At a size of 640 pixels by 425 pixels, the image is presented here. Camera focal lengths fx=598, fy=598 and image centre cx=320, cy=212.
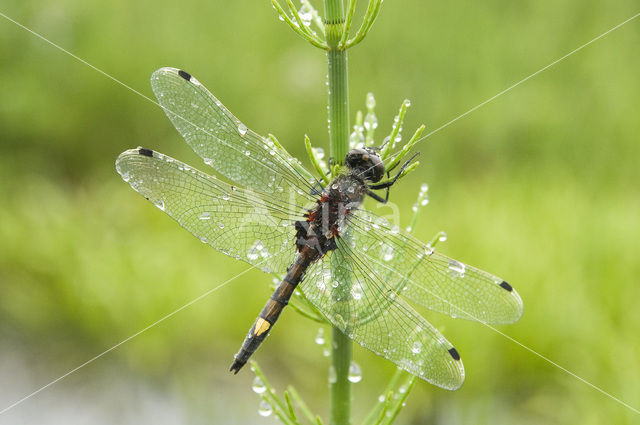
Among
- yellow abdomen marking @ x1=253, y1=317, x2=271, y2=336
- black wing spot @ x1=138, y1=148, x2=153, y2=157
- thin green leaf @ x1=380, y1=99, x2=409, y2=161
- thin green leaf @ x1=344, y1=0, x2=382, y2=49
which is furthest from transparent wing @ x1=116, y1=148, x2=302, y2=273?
thin green leaf @ x1=344, y1=0, x2=382, y2=49

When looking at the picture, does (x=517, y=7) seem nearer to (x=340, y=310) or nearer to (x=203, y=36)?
(x=203, y=36)

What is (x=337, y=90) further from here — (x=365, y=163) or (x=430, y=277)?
(x=430, y=277)

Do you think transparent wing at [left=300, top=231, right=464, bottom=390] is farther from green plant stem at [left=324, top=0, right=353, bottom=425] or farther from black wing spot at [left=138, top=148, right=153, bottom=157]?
black wing spot at [left=138, top=148, right=153, bottom=157]

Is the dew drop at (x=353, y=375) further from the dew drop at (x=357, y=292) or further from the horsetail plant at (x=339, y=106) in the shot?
the dew drop at (x=357, y=292)

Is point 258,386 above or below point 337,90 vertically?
below

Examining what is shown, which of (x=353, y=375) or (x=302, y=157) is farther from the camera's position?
(x=302, y=157)

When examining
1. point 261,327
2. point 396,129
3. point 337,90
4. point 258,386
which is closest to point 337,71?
point 337,90

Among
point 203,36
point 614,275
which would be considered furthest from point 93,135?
point 614,275

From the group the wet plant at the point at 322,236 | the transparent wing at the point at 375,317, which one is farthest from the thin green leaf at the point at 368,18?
the transparent wing at the point at 375,317
